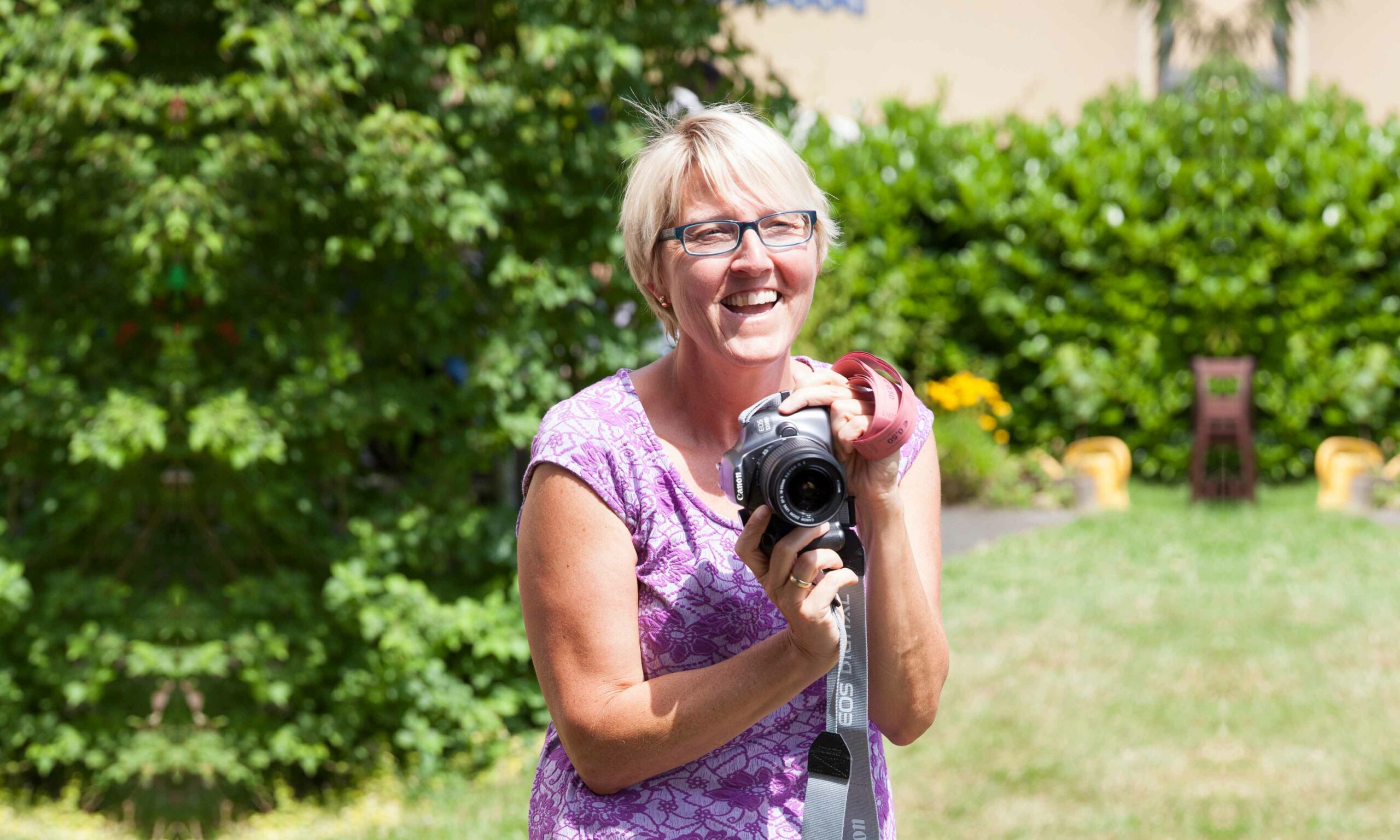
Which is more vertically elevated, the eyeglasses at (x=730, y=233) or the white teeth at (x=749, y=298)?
the eyeglasses at (x=730, y=233)

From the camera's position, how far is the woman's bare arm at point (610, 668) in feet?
5.67

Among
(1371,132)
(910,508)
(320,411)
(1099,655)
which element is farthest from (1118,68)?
(910,508)

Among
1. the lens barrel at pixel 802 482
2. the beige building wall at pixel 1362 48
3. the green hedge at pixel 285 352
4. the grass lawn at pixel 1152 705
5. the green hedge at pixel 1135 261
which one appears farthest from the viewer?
the beige building wall at pixel 1362 48

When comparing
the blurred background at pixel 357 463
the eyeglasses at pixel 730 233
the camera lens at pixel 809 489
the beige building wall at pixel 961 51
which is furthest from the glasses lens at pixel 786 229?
the beige building wall at pixel 961 51

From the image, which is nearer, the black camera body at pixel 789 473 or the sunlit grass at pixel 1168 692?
the black camera body at pixel 789 473

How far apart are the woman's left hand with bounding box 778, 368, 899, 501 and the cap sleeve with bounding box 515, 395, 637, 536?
11.0 inches

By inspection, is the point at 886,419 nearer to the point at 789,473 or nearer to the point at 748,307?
the point at 789,473

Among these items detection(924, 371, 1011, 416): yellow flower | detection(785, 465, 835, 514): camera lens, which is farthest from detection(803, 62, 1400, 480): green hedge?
detection(785, 465, 835, 514): camera lens

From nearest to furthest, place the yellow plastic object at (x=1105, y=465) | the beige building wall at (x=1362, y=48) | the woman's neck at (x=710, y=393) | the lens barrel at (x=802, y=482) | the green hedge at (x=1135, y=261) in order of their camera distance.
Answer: the lens barrel at (x=802, y=482)
the woman's neck at (x=710, y=393)
the yellow plastic object at (x=1105, y=465)
the green hedge at (x=1135, y=261)
the beige building wall at (x=1362, y=48)

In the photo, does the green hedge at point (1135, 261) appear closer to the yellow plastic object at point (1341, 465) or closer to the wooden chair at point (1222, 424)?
the yellow plastic object at point (1341, 465)

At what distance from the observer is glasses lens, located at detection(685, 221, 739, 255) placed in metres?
1.89

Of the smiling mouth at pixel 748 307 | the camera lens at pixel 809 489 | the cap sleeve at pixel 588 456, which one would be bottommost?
the camera lens at pixel 809 489

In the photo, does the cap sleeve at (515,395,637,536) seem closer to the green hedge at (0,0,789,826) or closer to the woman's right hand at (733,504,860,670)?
the woman's right hand at (733,504,860,670)

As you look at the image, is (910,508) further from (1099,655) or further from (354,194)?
(1099,655)
